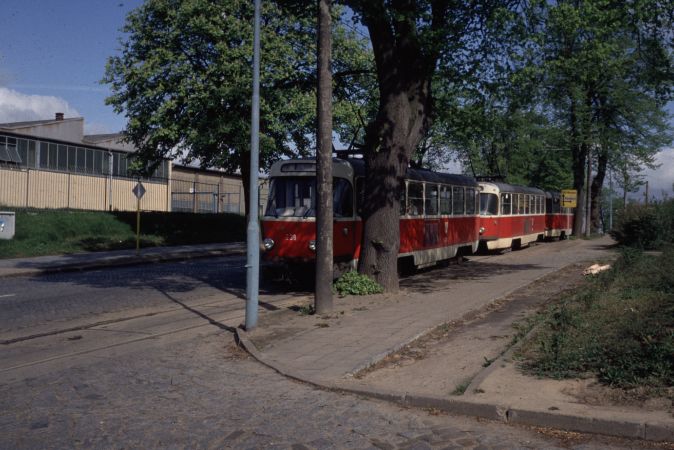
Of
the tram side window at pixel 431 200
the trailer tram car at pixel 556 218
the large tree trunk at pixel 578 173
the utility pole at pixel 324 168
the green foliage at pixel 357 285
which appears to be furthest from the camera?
the large tree trunk at pixel 578 173

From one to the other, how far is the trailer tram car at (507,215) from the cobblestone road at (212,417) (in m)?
20.6

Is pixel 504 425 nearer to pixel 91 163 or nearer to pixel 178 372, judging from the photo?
pixel 178 372

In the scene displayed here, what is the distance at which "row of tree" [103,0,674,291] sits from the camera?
14.5 metres

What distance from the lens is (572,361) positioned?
7.37m

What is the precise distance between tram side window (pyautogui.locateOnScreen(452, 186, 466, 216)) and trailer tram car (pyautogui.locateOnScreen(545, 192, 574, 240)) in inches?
650

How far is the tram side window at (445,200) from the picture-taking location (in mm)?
21578

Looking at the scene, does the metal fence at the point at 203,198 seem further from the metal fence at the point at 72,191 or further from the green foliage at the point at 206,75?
the green foliage at the point at 206,75

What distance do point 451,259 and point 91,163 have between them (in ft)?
109

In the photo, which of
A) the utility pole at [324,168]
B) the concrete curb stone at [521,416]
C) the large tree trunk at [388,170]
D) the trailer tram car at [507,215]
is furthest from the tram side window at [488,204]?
the concrete curb stone at [521,416]

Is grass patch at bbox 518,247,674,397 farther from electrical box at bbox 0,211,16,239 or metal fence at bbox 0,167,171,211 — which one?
metal fence at bbox 0,167,171,211

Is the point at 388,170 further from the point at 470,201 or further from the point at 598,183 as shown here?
the point at 598,183

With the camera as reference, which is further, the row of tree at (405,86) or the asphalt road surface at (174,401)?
the row of tree at (405,86)

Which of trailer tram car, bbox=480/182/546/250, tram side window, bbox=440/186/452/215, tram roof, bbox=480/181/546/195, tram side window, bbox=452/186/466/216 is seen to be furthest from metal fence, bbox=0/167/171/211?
tram side window, bbox=440/186/452/215

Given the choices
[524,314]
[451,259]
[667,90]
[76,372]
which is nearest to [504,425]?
[76,372]
